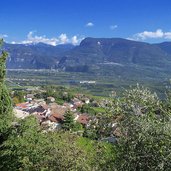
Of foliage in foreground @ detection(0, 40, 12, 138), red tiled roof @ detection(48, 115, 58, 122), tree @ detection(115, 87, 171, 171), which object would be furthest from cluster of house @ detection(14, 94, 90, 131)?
tree @ detection(115, 87, 171, 171)

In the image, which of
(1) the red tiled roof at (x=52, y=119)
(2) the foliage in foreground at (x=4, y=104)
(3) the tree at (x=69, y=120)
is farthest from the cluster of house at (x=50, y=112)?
(2) the foliage in foreground at (x=4, y=104)

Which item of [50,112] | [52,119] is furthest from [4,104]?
[50,112]

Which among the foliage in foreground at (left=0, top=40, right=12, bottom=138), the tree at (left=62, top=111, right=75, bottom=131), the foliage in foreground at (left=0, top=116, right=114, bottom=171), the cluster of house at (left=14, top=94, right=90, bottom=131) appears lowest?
the cluster of house at (left=14, top=94, right=90, bottom=131)

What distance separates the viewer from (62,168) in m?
20.5

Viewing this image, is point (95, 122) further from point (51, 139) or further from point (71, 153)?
point (51, 139)

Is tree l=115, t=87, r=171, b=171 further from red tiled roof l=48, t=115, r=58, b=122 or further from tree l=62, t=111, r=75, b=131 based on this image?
red tiled roof l=48, t=115, r=58, b=122

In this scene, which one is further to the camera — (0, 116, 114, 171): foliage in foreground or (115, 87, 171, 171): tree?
(0, 116, 114, 171): foliage in foreground

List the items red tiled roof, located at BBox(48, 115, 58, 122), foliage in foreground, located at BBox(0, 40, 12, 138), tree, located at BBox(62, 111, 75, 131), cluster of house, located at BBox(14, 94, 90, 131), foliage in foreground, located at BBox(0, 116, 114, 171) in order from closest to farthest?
1. foliage in foreground, located at BBox(0, 116, 114, 171)
2. foliage in foreground, located at BBox(0, 40, 12, 138)
3. tree, located at BBox(62, 111, 75, 131)
4. cluster of house, located at BBox(14, 94, 90, 131)
5. red tiled roof, located at BBox(48, 115, 58, 122)

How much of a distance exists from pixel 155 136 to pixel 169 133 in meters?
0.49

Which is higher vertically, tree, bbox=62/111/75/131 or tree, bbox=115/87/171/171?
tree, bbox=115/87/171/171

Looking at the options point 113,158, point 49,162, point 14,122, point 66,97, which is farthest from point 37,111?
point 113,158

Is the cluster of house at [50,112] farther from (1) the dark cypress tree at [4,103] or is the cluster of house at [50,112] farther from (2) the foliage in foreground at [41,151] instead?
(2) the foliage in foreground at [41,151]

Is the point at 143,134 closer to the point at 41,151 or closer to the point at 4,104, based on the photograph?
the point at 41,151

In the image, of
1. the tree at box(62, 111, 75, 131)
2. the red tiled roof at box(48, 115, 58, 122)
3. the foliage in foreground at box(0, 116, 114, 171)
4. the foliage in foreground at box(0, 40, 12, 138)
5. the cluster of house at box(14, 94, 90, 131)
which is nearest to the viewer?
the foliage in foreground at box(0, 116, 114, 171)
